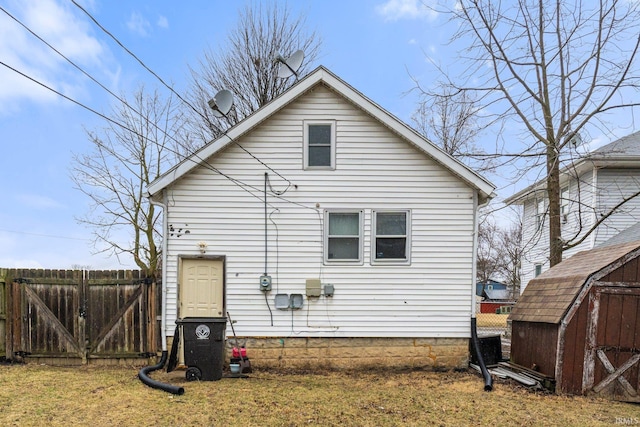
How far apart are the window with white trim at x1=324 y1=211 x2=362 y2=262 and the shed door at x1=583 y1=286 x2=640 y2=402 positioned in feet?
13.1

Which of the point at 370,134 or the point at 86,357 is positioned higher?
the point at 370,134

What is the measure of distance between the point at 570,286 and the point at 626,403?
6.23 feet

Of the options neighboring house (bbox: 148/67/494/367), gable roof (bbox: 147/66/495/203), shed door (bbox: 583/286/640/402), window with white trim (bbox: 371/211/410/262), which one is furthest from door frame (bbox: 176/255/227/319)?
shed door (bbox: 583/286/640/402)

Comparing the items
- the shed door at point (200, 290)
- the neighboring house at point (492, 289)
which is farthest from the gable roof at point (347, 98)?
the neighboring house at point (492, 289)

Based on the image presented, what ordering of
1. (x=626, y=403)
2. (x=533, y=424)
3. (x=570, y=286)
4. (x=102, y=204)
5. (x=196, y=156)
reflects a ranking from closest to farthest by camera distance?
1. (x=533, y=424)
2. (x=626, y=403)
3. (x=570, y=286)
4. (x=196, y=156)
5. (x=102, y=204)

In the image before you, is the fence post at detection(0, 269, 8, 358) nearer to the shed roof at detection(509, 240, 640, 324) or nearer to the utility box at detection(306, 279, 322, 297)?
the utility box at detection(306, 279, 322, 297)

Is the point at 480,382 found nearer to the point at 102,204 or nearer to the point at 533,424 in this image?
the point at 533,424

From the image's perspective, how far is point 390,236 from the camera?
738 centimetres

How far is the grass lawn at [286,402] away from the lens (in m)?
4.77

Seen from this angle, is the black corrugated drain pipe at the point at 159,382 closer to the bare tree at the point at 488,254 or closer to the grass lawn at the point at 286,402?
the grass lawn at the point at 286,402

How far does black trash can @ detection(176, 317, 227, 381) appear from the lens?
6.29 meters

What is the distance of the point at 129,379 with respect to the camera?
6.41 metres

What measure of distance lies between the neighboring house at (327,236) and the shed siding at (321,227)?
2cm

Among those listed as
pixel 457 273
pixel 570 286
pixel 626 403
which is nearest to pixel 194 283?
pixel 457 273
